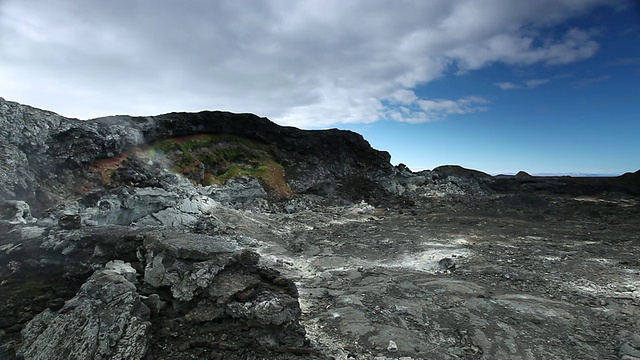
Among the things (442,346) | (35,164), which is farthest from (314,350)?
(35,164)

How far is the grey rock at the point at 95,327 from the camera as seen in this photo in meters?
6.15

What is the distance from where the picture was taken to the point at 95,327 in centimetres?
633

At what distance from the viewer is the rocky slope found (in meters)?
6.84

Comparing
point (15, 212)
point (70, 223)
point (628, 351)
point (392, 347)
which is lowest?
point (392, 347)

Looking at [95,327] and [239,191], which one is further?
[239,191]

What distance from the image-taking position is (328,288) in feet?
36.2

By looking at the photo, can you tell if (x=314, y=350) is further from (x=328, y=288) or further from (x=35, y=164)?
(x=35, y=164)

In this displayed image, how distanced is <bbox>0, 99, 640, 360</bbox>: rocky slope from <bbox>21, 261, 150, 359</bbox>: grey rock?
27 millimetres

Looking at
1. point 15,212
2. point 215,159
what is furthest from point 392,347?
point 215,159

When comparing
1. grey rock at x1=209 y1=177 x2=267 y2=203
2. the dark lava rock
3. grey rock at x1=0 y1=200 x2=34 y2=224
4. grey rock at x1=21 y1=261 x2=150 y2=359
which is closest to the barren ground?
grey rock at x1=21 y1=261 x2=150 y2=359

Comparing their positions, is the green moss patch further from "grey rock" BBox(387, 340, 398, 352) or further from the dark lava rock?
"grey rock" BBox(387, 340, 398, 352)

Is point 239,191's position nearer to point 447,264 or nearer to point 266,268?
point 447,264

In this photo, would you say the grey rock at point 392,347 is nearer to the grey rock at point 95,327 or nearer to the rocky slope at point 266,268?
the rocky slope at point 266,268

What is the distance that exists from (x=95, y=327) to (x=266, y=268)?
343cm
